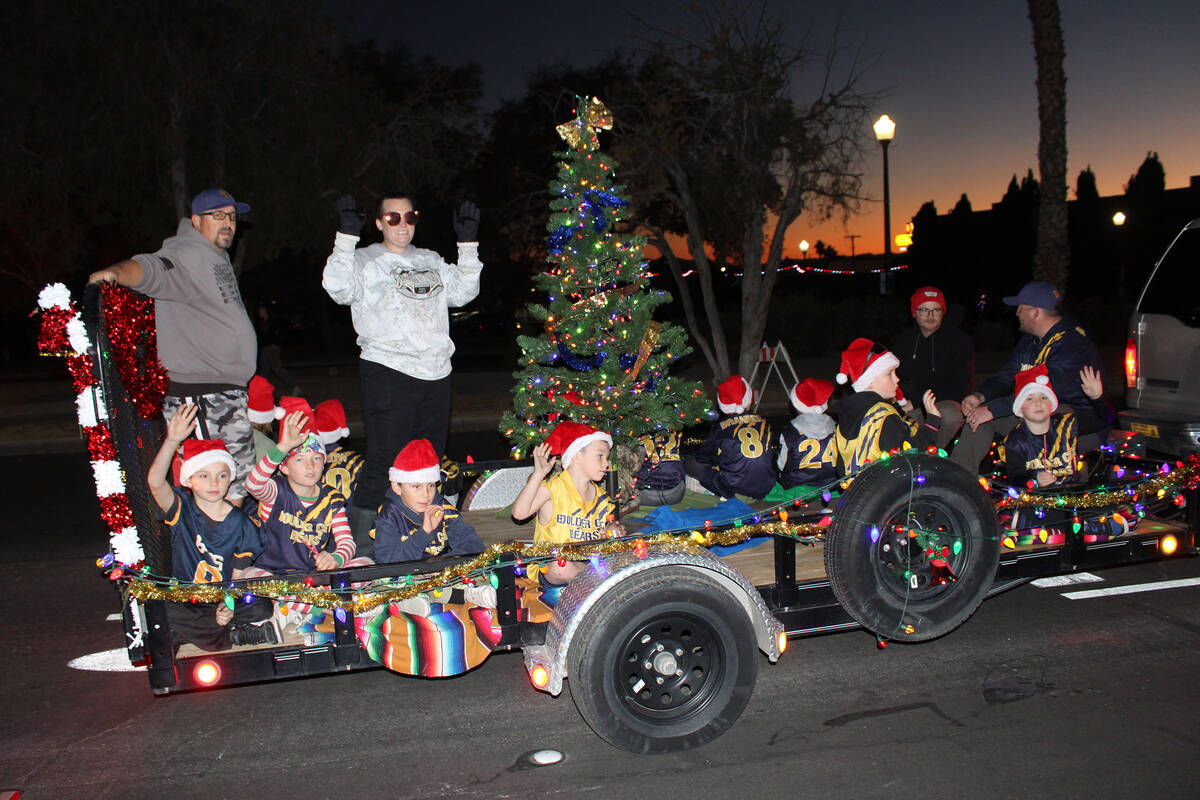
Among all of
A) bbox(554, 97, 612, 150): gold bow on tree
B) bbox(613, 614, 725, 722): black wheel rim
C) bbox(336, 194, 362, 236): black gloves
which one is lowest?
bbox(613, 614, 725, 722): black wheel rim

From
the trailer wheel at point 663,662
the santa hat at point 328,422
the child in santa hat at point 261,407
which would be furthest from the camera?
the child in santa hat at point 261,407

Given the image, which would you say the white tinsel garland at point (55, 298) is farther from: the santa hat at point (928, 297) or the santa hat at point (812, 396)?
the santa hat at point (928, 297)

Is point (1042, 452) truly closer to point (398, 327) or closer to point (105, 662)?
point (398, 327)

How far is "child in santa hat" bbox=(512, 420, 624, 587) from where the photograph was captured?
409 cm

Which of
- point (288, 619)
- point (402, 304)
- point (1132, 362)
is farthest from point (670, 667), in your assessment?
point (1132, 362)

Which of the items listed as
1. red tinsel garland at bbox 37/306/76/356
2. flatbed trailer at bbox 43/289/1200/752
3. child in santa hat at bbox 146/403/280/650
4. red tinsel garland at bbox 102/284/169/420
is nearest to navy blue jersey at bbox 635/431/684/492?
flatbed trailer at bbox 43/289/1200/752

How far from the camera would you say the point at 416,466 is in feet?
13.4

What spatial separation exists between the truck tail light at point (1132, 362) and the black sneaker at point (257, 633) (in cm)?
→ 644

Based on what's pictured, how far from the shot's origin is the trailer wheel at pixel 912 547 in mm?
3680

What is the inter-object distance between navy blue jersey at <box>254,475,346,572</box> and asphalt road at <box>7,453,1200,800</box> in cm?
65

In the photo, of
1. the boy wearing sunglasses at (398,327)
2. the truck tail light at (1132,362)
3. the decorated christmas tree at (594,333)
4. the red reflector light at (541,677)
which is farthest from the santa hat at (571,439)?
the truck tail light at (1132,362)

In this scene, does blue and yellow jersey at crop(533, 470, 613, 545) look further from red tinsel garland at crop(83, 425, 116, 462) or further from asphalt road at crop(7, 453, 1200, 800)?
red tinsel garland at crop(83, 425, 116, 462)

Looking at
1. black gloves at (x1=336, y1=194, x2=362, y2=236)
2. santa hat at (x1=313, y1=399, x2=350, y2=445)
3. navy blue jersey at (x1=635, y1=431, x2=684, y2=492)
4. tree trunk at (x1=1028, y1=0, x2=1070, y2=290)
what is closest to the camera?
black gloves at (x1=336, y1=194, x2=362, y2=236)

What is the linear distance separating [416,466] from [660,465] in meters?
2.50
